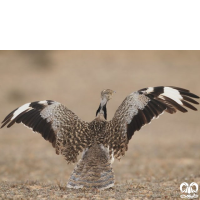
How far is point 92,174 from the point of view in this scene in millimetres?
6633

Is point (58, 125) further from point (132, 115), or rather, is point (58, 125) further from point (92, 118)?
point (92, 118)

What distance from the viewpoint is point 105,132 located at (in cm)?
729

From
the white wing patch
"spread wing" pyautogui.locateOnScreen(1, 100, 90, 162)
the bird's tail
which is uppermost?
the white wing patch

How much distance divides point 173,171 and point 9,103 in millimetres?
17749

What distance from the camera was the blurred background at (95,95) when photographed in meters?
13.1

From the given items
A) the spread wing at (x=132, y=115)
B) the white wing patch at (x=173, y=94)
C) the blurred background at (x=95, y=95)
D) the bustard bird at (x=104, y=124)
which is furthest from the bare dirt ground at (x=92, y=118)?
the white wing patch at (x=173, y=94)

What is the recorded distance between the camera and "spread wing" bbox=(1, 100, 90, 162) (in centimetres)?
724

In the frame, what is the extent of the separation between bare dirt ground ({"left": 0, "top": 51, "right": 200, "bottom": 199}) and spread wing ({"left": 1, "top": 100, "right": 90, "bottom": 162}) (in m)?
0.75

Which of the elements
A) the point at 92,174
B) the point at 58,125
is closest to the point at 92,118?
the point at 58,125

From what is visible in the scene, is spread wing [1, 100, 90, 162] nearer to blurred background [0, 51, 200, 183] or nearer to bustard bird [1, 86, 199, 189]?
bustard bird [1, 86, 199, 189]

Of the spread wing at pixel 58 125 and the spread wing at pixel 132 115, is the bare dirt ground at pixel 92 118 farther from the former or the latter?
the spread wing at pixel 132 115

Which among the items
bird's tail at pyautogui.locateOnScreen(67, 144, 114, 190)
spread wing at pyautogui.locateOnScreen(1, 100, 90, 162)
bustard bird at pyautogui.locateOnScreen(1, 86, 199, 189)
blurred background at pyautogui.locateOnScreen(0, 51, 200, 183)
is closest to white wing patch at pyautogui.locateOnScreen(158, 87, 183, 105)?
bustard bird at pyautogui.locateOnScreen(1, 86, 199, 189)

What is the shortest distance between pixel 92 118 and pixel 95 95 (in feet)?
14.1
